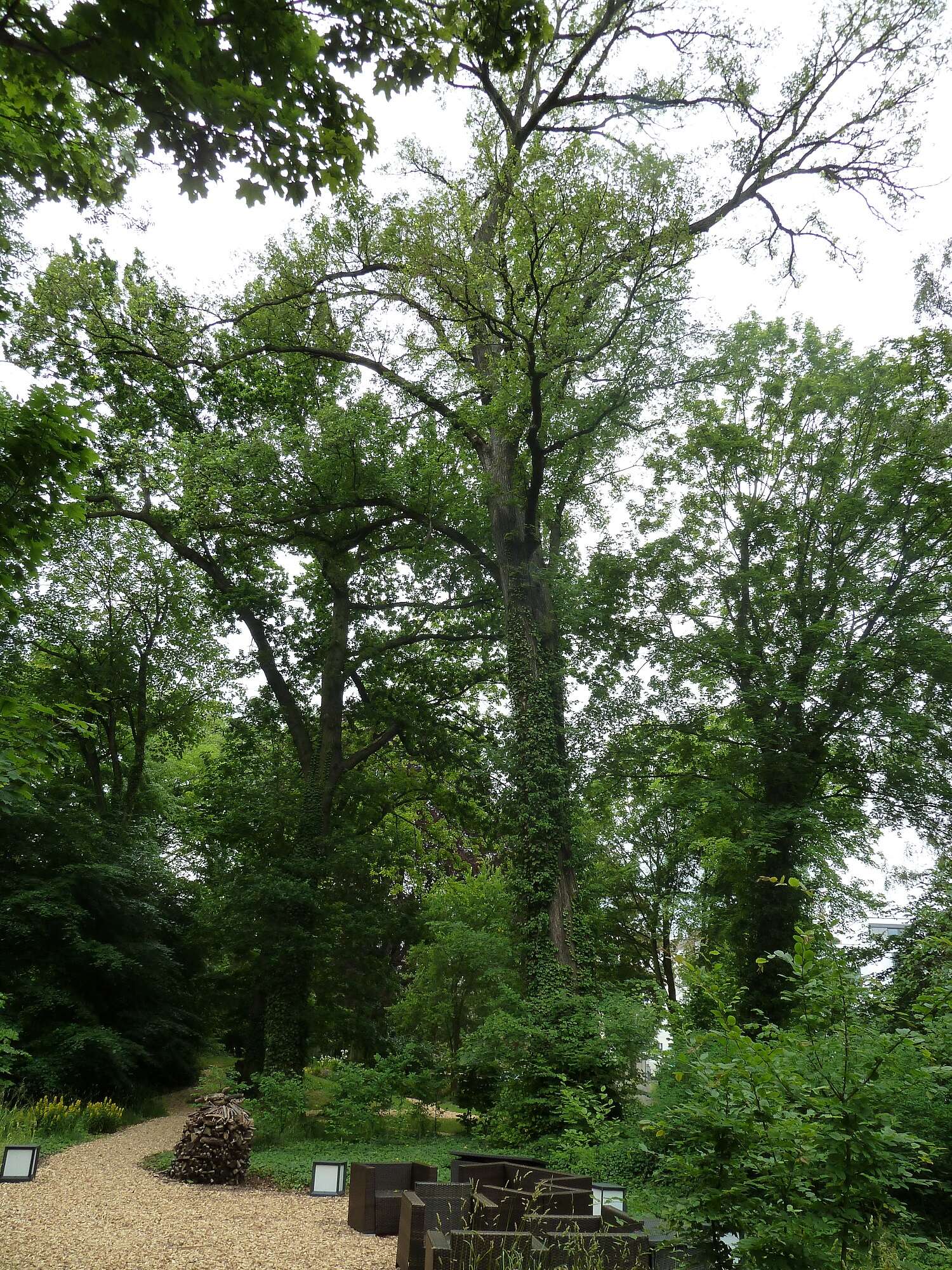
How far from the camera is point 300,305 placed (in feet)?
49.8

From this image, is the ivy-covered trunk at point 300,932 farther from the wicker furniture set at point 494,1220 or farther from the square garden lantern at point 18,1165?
the wicker furniture set at point 494,1220

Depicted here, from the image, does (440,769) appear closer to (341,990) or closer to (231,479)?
(341,990)

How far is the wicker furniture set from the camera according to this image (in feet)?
14.3

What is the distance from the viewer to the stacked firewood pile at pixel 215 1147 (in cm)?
820

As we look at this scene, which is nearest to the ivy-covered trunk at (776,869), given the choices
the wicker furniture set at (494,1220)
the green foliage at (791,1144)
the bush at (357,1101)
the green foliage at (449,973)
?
the green foliage at (449,973)

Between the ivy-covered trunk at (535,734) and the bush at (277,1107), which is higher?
the ivy-covered trunk at (535,734)

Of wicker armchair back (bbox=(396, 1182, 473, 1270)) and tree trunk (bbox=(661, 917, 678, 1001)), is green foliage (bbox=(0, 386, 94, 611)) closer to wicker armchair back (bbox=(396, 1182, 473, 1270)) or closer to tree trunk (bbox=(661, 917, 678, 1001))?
wicker armchair back (bbox=(396, 1182, 473, 1270))

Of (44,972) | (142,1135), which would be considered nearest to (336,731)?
(44,972)

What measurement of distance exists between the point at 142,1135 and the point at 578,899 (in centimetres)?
651

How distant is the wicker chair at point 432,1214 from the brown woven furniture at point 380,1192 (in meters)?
0.86

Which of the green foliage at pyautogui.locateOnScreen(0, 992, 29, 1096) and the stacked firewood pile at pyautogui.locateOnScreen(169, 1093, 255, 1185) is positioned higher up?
the green foliage at pyautogui.locateOnScreen(0, 992, 29, 1096)

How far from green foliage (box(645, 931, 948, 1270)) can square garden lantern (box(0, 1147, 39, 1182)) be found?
6.67 m

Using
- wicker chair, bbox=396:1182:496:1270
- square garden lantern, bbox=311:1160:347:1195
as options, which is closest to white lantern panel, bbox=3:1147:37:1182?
square garden lantern, bbox=311:1160:347:1195

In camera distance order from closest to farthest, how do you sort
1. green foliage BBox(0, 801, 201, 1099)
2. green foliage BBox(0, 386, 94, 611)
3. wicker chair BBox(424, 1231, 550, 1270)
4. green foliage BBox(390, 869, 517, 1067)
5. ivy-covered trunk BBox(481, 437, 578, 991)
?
wicker chair BBox(424, 1231, 550, 1270) < green foliage BBox(0, 386, 94, 611) < ivy-covered trunk BBox(481, 437, 578, 991) < green foliage BBox(0, 801, 201, 1099) < green foliage BBox(390, 869, 517, 1067)
